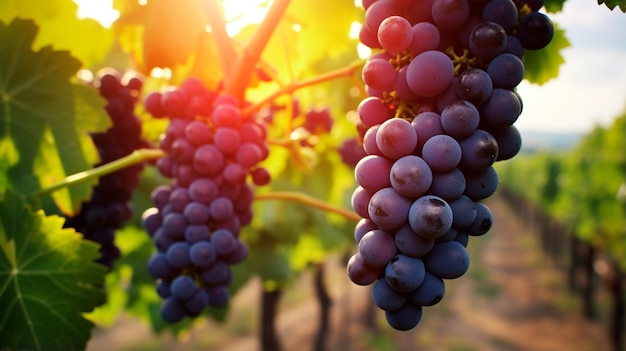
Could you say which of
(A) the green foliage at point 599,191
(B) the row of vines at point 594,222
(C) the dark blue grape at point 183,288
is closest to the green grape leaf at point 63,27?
(C) the dark blue grape at point 183,288

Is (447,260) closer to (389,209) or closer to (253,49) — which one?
(389,209)

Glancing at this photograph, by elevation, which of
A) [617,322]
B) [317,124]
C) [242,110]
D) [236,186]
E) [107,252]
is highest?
[242,110]

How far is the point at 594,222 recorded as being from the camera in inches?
526

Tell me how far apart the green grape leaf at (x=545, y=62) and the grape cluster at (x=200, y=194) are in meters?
0.81

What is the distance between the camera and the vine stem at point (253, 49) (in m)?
1.14

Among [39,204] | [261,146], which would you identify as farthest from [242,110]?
[39,204]

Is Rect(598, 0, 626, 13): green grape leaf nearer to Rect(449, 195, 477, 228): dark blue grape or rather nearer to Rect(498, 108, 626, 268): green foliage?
Rect(449, 195, 477, 228): dark blue grape

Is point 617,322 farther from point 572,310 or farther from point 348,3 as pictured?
point 348,3

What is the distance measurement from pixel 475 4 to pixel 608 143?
14.4m

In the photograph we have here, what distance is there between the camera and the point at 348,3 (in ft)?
6.88

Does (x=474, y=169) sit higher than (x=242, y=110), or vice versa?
(x=474, y=169)

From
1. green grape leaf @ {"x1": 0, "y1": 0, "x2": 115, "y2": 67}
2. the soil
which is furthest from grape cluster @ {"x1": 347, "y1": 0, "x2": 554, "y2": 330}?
the soil

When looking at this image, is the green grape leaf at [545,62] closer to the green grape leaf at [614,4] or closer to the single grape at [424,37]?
the green grape leaf at [614,4]

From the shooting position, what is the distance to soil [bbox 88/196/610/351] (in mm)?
12586
